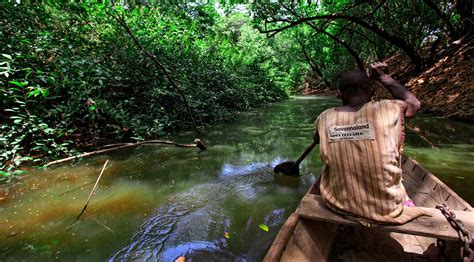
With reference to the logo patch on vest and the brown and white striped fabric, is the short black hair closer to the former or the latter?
the brown and white striped fabric

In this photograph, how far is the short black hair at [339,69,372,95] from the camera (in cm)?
185

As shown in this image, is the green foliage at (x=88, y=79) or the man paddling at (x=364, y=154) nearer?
the man paddling at (x=364, y=154)

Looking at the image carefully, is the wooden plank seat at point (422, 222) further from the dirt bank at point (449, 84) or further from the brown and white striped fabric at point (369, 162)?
the dirt bank at point (449, 84)

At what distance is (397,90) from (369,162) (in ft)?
2.31

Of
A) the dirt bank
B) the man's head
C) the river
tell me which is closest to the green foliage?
the river

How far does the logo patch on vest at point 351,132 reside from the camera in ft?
5.70

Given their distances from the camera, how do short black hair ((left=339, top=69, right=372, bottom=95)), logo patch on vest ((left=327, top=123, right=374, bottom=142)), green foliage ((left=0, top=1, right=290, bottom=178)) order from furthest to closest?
green foliage ((left=0, top=1, right=290, bottom=178)), short black hair ((left=339, top=69, right=372, bottom=95)), logo patch on vest ((left=327, top=123, right=374, bottom=142))

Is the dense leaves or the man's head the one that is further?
the dense leaves

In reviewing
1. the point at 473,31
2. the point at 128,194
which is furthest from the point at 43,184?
the point at 473,31

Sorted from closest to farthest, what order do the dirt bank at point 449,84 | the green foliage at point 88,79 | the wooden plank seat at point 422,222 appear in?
the wooden plank seat at point 422,222
the green foliage at point 88,79
the dirt bank at point 449,84

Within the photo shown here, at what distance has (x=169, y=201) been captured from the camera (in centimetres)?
385

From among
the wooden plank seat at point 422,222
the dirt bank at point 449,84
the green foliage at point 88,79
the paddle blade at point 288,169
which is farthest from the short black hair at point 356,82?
the dirt bank at point 449,84

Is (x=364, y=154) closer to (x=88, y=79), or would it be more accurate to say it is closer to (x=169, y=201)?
(x=169, y=201)

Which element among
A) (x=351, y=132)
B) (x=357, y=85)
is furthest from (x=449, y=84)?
(x=351, y=132)
